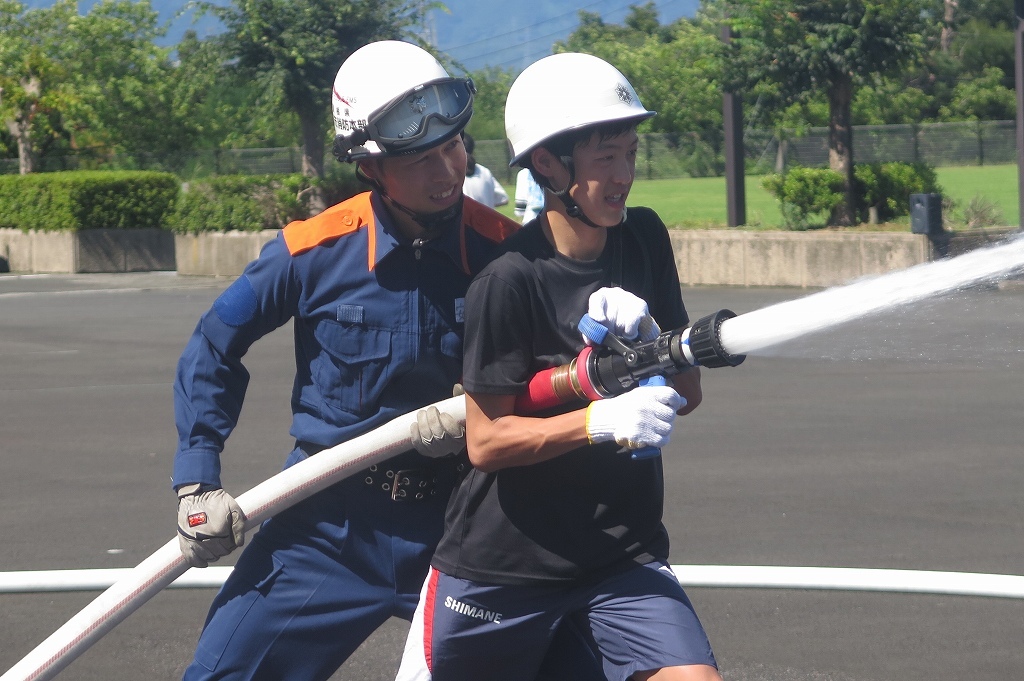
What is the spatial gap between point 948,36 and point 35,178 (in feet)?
187

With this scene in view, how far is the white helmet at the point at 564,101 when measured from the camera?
10.7 ft

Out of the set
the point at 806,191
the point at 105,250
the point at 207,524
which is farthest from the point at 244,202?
the point at 207,524

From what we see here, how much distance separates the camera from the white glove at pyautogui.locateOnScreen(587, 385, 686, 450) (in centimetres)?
295

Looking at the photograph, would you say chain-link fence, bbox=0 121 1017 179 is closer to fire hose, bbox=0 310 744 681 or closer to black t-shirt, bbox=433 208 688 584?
fire hose, bbox=0 310 744 681

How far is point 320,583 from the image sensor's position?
3578 millimetres

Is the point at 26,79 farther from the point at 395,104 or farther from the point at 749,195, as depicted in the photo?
the point at 395,104

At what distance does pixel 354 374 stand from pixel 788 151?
52322 mm

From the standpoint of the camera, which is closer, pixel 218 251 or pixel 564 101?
pixel 564 101

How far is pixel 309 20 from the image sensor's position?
88.9 feet

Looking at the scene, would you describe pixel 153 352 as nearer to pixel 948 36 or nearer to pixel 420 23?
pixel 420 23

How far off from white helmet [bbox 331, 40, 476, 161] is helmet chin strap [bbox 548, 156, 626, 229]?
0.41 m

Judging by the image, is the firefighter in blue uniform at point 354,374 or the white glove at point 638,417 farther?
the firefighter in blue uniform at point 354,374

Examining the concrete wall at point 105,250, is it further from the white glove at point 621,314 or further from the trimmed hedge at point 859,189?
the white glove at point 621,314

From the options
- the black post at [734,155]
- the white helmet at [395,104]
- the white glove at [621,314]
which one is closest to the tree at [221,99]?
the black post at [734,155]
